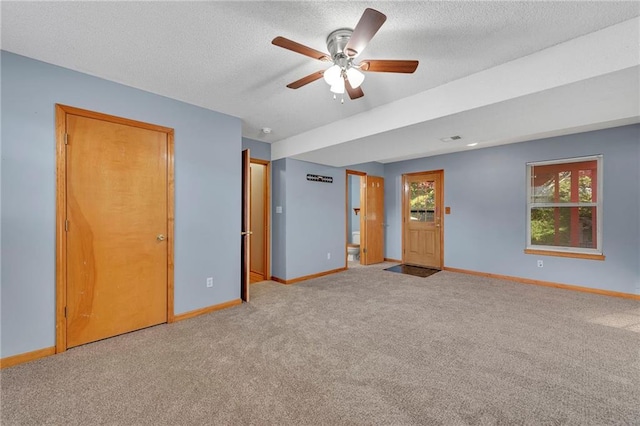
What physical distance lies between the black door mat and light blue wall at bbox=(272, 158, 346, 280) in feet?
3.97

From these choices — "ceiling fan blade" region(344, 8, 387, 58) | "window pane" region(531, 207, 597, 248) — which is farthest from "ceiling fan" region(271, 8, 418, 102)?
"window pane" region(531, 207, 597, 248)

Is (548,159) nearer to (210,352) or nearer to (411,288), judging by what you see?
(411,288)

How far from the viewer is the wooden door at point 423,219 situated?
573 cm

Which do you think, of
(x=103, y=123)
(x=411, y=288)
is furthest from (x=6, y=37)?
(x=411, y=288)

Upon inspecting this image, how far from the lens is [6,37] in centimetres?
193

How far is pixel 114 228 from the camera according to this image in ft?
8.55

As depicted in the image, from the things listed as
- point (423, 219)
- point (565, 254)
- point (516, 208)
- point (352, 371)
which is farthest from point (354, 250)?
point (352, 371)

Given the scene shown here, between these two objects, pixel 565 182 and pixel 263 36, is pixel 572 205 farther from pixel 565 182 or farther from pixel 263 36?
pixel 263 36

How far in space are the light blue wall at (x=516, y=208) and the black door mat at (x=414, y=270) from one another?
46cm

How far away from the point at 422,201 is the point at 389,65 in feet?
15.2

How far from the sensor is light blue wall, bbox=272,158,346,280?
4551mm

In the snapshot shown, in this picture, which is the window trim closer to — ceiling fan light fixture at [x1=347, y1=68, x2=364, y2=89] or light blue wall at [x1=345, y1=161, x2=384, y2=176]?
light blue wall at [x1=345, y1=161, x2=384, y2=176]

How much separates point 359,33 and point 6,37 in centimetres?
253

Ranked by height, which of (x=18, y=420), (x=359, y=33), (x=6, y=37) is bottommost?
(x=18, y=420)
